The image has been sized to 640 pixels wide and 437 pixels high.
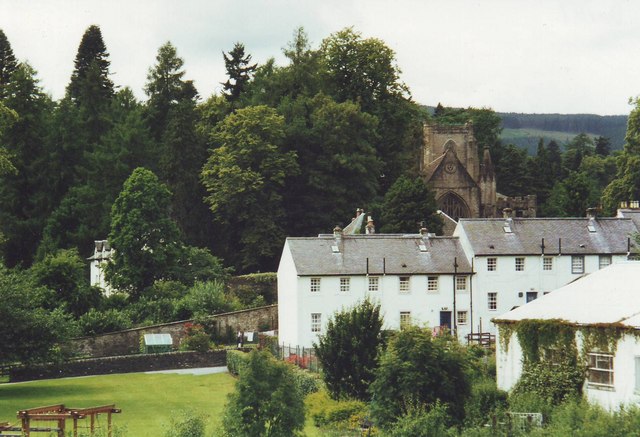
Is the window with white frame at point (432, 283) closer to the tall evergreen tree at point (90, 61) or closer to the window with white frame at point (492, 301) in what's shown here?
the window with white frame at point (492, 301)

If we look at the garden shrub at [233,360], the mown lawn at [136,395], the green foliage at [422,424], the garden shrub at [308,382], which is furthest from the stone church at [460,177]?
the green foliage at [422,424]

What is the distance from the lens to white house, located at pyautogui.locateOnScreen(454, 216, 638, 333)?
6831cm

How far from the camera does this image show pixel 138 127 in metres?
100

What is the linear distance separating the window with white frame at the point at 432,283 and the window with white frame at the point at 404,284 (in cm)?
113

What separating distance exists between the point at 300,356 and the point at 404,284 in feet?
38.5

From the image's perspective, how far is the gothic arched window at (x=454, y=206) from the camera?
102m

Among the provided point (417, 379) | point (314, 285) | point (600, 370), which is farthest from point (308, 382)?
point (314, 285)

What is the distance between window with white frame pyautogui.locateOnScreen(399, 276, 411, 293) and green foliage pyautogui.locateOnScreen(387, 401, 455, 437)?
103ft

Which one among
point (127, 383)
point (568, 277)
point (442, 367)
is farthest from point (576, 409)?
point (568, 277)

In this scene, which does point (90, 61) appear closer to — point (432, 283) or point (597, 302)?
point (432, 283)

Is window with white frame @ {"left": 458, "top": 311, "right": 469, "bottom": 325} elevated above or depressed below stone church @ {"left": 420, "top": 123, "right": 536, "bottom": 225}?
below

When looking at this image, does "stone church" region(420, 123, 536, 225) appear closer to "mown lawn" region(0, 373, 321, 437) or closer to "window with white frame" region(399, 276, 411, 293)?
"window with white frame" region(399, 276, 411, 293)

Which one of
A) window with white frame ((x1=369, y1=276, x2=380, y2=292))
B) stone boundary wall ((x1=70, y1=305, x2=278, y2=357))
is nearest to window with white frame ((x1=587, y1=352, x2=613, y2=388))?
window with white frame ((x1=369, y1=276, x2=380, y2=292))

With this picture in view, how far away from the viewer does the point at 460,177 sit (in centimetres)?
10244
